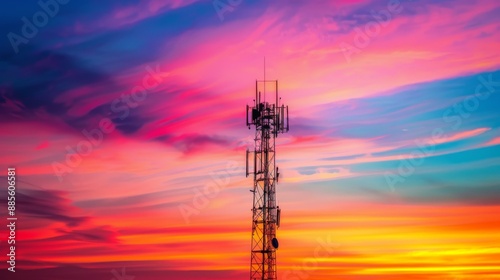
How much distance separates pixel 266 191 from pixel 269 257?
15.3ft

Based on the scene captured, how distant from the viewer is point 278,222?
60969mm

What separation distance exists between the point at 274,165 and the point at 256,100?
4.97m

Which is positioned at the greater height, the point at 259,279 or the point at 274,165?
the point at 274,165

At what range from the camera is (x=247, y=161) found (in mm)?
61906

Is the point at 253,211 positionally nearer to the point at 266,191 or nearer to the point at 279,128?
the point at 266,191

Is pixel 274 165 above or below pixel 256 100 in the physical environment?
Result: below

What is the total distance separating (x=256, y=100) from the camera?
62438mm

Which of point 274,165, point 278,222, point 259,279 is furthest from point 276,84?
point 259,279

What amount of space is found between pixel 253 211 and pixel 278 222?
2.01 metres

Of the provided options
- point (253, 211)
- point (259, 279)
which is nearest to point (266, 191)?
point (253, 211)

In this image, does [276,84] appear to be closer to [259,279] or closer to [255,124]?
[255,124]

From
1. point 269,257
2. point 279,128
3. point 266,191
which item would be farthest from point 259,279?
point 279,128

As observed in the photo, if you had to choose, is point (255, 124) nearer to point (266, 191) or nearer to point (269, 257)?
point (266, 191)

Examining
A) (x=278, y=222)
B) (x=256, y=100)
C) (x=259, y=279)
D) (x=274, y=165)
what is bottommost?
(x=259, y=279)
